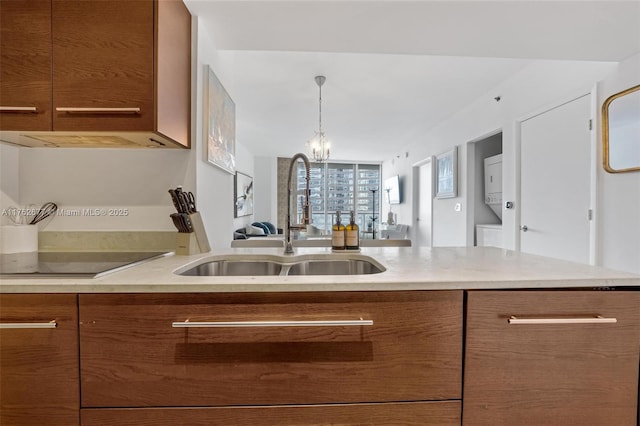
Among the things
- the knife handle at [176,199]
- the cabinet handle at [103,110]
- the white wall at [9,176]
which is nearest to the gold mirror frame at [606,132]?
the knife handle at [176,199]

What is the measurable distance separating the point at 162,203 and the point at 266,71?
197 centimetres

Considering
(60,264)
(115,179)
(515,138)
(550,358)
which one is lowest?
(550,358)

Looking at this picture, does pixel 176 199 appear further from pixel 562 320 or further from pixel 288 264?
pixel 562 320

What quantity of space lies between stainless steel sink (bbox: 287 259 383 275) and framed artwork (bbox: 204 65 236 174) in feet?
2.51

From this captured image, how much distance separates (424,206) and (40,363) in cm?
540

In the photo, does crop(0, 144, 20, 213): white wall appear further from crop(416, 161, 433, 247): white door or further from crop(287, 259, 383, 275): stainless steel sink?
crop(416, 161, 433, 247): white door

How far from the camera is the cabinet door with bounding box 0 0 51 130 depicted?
1.07 m

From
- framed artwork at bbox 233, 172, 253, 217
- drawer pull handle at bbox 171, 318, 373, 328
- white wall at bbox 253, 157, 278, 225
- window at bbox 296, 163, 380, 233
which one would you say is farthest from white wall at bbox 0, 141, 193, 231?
window at bbox 296, 163, 380, 233

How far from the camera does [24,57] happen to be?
1078 millimetres

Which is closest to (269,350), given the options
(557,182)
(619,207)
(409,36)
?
(409,36)

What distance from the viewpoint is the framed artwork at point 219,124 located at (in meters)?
1.54

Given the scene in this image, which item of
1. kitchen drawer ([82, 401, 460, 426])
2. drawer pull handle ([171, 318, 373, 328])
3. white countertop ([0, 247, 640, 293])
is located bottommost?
kitchen drawer ([82, 401, 460, 426])

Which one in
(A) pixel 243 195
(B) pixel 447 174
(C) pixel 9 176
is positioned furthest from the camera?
(A) pixel 243 195

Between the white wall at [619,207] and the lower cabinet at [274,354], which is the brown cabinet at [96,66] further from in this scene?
the white wall at [619,207]
